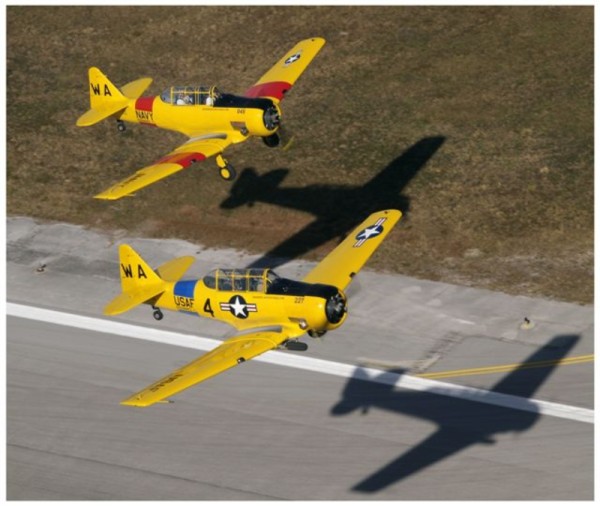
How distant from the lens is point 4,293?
65.4 metres

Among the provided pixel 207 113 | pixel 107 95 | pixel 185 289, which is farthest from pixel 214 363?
pixel 107 95

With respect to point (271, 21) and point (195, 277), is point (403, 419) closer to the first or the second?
point (195, 277)

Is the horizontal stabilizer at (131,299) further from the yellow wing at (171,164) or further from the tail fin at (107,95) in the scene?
the tail fin at (107,95)

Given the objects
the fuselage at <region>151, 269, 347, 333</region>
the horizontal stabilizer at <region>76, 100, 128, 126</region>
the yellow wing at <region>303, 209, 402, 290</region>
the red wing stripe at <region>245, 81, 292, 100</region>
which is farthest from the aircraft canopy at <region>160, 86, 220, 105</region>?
the fuselage at <region>151, 269, 347, 333</region>

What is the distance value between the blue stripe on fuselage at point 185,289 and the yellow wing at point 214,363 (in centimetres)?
345

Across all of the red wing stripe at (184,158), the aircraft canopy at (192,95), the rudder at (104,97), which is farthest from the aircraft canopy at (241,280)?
the rudder at (104,97)

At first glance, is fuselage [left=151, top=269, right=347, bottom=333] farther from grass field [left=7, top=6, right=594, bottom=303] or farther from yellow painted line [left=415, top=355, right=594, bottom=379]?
grass field [left=7, top=6, right=594, bottom=303]

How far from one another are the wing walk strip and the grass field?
791 centimetres

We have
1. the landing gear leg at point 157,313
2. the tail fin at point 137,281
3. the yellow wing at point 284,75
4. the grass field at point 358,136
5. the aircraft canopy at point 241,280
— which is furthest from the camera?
the grass field at point 358,136

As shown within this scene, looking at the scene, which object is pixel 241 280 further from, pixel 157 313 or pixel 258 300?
pixel 157 313

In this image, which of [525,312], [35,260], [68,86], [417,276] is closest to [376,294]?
[417,276]

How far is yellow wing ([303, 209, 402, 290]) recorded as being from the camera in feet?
169

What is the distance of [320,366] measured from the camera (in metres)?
58.6

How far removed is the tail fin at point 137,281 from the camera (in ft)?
171
